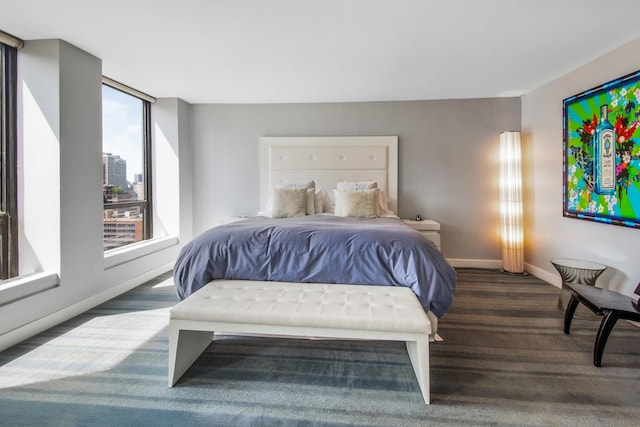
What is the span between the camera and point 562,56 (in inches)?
107

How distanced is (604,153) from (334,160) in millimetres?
2756

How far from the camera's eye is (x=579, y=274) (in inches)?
101

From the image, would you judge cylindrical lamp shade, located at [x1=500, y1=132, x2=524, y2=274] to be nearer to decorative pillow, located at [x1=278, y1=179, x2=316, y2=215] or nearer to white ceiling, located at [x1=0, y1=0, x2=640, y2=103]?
white ceiling, located at [x1=0, y1=0, x2=640, y2=103]

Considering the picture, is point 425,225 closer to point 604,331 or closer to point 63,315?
point 604,331

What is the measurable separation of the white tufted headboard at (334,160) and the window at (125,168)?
1637mm

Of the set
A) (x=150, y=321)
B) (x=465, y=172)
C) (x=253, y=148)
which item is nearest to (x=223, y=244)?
(x=150, y=321)

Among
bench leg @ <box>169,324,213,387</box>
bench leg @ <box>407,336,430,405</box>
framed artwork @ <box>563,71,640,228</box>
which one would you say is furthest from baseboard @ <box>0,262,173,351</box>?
framed artwork @ <box>563,71,640,228</box>

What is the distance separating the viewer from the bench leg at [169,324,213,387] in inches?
63.5

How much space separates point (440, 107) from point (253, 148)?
8.72ft

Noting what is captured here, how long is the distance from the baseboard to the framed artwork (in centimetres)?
467

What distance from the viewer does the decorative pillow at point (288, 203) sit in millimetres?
3417

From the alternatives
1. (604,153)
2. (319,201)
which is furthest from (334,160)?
(604,153)

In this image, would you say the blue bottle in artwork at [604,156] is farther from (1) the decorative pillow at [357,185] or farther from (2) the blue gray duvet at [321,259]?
(1) the decorative pillow at [357,185]

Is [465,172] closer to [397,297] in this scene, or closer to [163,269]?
[397,297]
